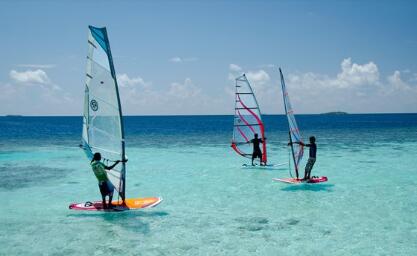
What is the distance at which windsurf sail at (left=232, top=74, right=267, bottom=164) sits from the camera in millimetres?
22469

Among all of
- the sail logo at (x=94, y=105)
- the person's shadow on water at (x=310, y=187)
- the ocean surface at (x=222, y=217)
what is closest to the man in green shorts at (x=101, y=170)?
the ocean surface at (x=222, y=217)

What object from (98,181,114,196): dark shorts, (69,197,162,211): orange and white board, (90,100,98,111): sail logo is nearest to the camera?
(90,100,98,111): sail logo

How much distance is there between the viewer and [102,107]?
1169 cm

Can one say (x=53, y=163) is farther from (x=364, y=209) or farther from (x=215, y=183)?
(x=364, y=209)

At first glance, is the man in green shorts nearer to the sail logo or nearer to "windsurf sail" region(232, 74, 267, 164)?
the sail logo

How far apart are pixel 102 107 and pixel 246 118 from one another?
1247cm

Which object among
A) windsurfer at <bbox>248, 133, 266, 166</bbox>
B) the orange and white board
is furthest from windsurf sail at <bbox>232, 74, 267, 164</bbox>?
the orange and white board

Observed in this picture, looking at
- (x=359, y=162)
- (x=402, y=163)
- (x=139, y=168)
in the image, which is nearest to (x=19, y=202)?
(x=139, y=168)

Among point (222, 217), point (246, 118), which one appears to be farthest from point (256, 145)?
point (222, 217)

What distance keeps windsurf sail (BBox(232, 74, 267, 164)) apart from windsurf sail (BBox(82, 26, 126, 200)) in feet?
38.3

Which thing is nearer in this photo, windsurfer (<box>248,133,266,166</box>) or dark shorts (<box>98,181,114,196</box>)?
dark shorts (<box>98,181,114,196</box>)

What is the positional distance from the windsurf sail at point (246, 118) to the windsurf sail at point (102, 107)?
1169cm

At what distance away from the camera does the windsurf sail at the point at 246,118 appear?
73.7 ft

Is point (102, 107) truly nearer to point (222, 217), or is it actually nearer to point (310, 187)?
point (222, 217)
